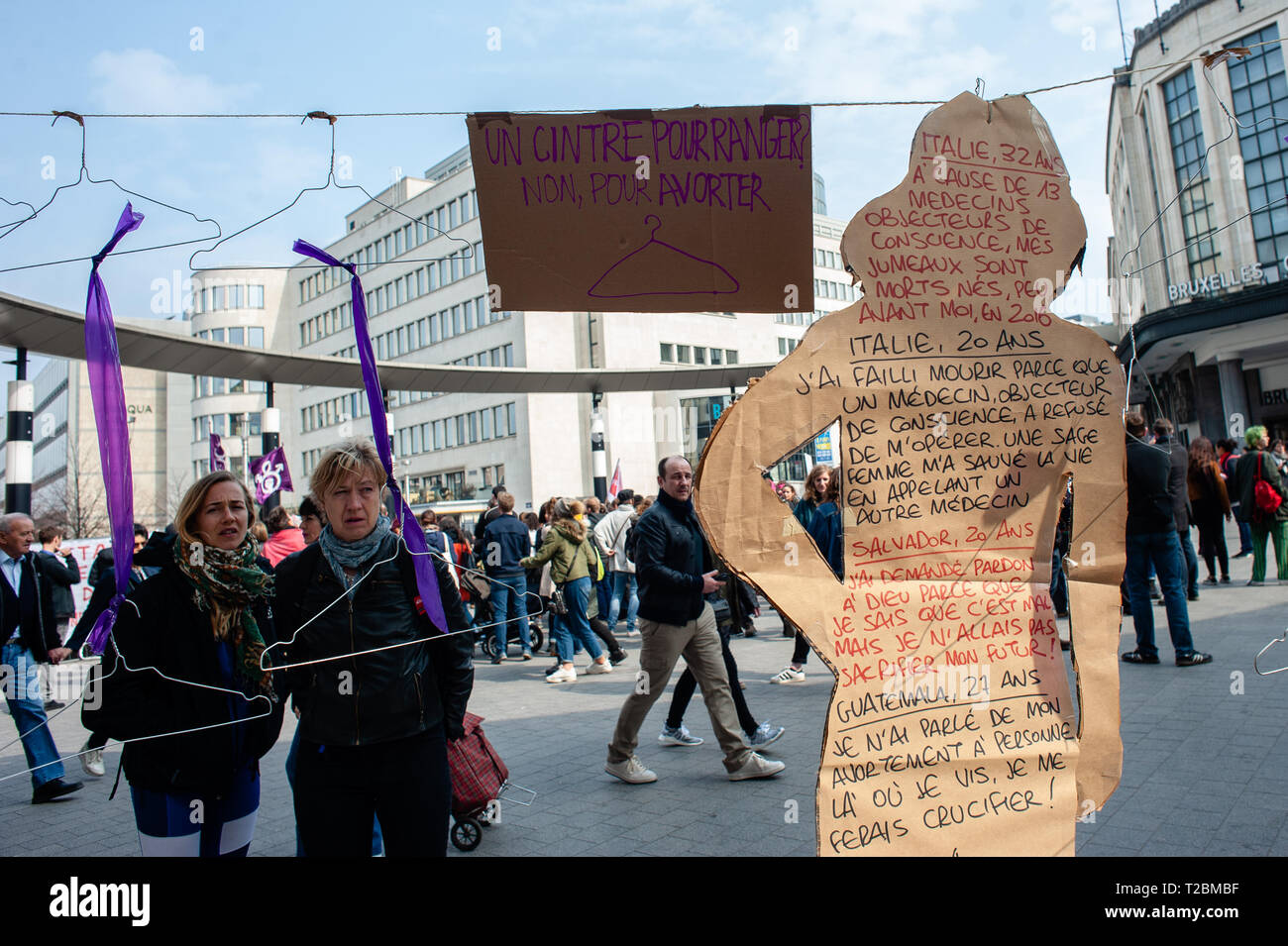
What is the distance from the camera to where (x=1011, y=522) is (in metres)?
2.54

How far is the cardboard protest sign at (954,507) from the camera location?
93.9 inches

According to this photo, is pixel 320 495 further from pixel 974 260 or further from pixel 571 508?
pixel 571 508

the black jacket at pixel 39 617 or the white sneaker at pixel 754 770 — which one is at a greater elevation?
the black jacket at pixel 39 617

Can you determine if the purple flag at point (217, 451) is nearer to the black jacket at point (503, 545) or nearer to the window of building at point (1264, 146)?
the black jacket at point (503, 545)

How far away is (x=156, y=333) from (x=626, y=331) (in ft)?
116

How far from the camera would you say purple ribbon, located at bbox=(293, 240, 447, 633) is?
2.57 metres

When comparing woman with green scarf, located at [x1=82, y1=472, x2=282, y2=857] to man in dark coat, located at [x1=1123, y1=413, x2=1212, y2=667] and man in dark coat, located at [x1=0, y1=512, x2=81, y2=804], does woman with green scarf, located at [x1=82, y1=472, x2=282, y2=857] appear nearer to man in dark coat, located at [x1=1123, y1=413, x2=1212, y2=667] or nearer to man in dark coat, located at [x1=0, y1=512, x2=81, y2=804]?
man in dark coat, located at [x1=0, y1=512, x2=81, y2=804]

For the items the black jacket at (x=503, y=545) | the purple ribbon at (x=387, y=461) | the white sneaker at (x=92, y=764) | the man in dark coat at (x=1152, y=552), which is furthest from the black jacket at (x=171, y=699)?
the black jacket at (x=503, y=545)

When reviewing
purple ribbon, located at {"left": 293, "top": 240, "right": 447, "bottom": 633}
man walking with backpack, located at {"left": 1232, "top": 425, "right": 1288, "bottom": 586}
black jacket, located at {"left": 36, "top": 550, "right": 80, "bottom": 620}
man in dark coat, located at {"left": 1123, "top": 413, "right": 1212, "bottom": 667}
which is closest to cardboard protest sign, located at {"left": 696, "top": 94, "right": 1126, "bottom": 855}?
purple ribbon, located at {"left": 293, "top": 240, "right": 447, "bottom": 633}

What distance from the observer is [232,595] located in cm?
272

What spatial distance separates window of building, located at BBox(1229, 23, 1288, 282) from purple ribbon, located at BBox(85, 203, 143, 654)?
102 feet

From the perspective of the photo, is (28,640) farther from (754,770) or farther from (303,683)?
(754,770)

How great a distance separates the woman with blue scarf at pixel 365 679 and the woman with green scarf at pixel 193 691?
221mm
